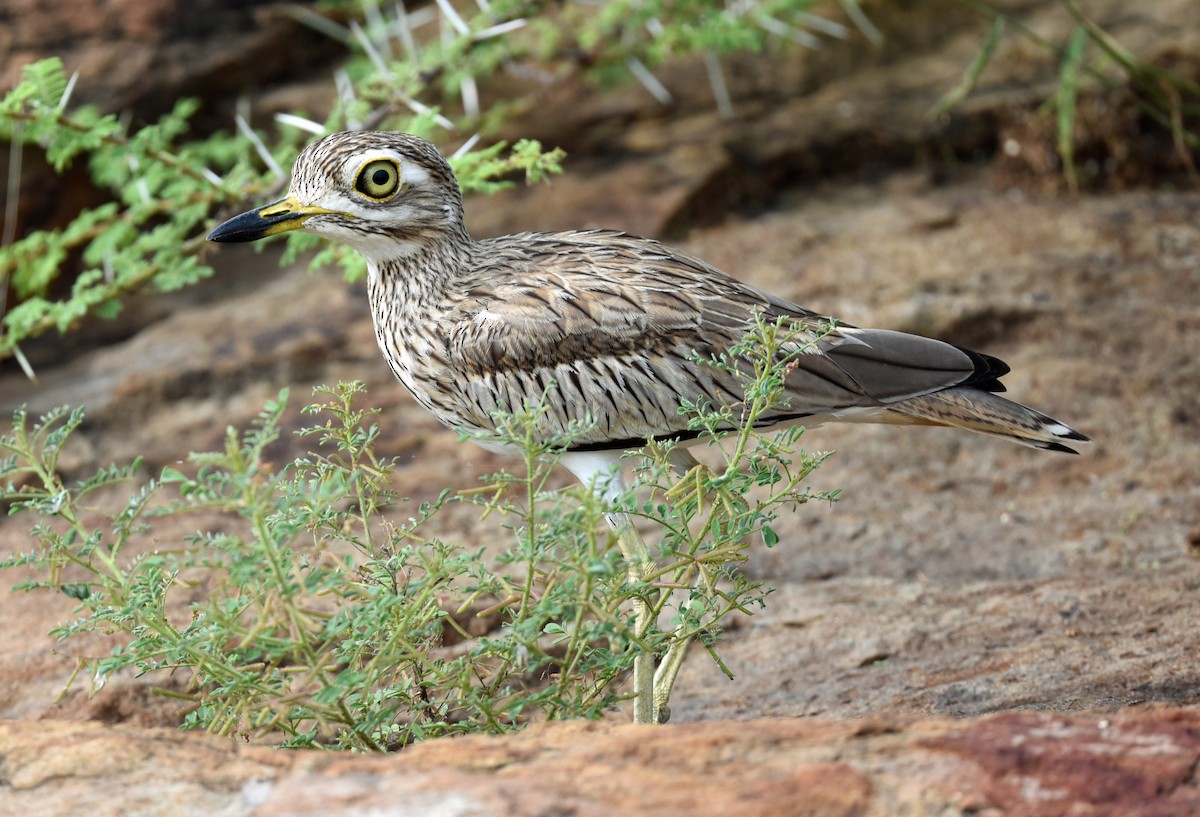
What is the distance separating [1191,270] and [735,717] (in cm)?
369

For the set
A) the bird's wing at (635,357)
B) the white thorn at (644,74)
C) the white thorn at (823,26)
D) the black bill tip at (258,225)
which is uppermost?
the white thorn at (823,26)

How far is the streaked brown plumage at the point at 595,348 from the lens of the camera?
3.88 meters

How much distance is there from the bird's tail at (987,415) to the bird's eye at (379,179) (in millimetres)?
1677

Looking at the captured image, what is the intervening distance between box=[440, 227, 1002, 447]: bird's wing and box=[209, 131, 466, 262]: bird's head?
0.33m

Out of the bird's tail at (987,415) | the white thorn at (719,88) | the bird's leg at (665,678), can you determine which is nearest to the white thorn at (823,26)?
the white thorn at (719,88)

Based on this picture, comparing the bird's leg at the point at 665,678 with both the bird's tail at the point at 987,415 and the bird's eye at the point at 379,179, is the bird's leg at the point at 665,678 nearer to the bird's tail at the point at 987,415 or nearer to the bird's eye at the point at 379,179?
the bird's tail at the point at 987,415

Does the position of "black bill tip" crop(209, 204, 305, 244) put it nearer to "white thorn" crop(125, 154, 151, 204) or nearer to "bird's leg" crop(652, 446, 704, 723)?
"white thorn" crop(125, 154, 151, 204)

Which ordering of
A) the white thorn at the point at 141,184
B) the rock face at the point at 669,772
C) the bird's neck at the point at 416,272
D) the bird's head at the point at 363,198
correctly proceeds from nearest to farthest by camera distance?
the rock face at the point at 669,772
the bird's head at the point at 363,198
the bird's neck at the point at 416,272
the white thorn at the point at 141,184

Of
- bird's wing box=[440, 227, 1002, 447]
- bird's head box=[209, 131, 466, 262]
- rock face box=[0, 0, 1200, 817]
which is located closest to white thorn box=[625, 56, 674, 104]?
rock face box=[0, 0, 1200, 817]

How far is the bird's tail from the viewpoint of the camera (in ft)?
12.5

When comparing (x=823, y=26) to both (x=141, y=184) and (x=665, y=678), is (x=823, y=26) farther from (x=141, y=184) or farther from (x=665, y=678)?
(x=665, y=678)

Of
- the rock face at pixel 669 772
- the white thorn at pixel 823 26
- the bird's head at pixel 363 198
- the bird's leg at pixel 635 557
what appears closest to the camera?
the rock face at pixel 669 772

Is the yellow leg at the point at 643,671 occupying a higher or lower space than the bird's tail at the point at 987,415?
lower

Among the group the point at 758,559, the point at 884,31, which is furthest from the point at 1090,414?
the point at 884,31
